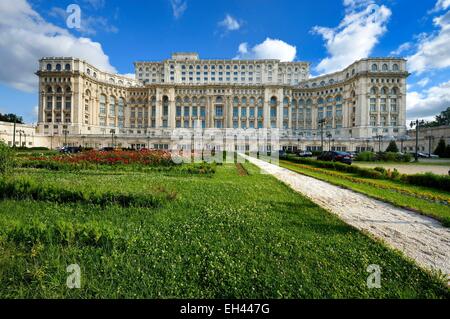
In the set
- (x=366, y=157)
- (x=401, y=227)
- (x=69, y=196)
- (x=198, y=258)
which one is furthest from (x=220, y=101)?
(x=198, y=258)

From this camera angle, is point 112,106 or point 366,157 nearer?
point 366,157

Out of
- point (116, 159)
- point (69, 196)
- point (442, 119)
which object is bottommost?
point (69, 196)

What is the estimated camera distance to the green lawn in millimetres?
2666

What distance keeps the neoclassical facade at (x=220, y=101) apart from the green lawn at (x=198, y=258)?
5931 cm

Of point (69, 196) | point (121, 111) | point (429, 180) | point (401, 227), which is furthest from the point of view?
point (121, 111)

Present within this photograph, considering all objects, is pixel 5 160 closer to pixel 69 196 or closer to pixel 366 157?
pixel 69 196

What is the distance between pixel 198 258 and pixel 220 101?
271 ft

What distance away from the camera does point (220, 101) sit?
82188 millimetres

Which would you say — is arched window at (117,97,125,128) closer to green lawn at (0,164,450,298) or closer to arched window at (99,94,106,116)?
arched window at (99,94,106,116)

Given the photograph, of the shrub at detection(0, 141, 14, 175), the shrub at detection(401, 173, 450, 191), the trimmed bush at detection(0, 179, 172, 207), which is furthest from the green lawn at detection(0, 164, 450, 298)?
the shrub at detection(401, 173, 450, 191)

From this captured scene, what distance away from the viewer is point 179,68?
89.2 m

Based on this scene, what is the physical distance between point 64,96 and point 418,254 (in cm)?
9133

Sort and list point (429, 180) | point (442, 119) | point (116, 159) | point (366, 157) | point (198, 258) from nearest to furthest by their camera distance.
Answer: point (198, 258) < point (429, 180) < point (116, 159) < point (366, 157) < point (442, 119)

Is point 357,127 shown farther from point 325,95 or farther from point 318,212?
point 318,212
